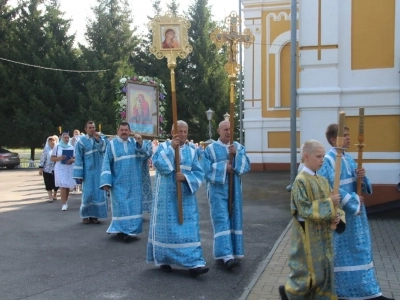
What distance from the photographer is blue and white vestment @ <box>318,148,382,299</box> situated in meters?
5.01

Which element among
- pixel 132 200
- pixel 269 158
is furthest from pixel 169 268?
pixel 269 158

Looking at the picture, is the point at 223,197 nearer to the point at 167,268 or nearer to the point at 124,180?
the point at 167,268

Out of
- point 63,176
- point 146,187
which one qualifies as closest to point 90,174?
point 146,187

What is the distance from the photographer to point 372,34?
10508 millimetres

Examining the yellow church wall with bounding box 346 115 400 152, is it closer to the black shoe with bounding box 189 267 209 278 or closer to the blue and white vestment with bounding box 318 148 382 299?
the black shoe with bounding box 189 267 209 278

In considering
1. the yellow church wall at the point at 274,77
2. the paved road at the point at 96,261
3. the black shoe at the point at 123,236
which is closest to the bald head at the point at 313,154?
the paved road at the point at 96,261

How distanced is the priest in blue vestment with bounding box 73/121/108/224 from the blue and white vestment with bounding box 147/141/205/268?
3.94 metres

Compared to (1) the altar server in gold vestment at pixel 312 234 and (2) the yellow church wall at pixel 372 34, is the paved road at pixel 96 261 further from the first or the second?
(2) the yellow church wall at pixel 372 34

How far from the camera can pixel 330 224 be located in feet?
15.2

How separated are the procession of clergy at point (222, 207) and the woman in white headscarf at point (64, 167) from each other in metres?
2.06

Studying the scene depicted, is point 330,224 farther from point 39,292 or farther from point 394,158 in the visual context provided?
point 394,158

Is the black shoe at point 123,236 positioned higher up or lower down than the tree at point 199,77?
lower down

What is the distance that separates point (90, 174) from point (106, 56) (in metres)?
33.6

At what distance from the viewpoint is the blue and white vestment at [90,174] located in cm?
1034
